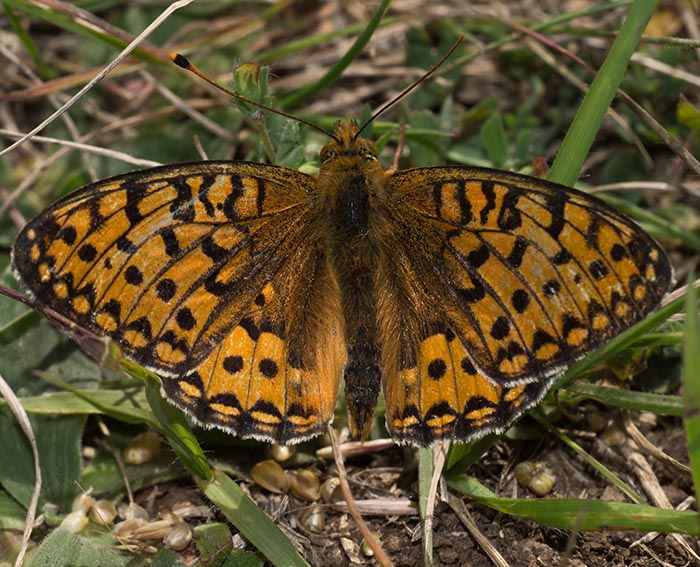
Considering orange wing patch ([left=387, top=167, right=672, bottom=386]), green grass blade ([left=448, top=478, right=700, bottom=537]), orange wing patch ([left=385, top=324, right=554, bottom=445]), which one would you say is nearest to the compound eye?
orange wing patch ([left=387, top=167, right=672, bottom=386])

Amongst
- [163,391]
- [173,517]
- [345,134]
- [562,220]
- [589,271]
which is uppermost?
[345,134]

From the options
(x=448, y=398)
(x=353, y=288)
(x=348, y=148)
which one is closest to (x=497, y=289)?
(x=448, y=398)

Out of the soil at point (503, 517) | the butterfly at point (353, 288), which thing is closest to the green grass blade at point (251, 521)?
the soil at point (503, 517)

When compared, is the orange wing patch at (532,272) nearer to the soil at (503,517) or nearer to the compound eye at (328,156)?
the compound eye at (328,156)

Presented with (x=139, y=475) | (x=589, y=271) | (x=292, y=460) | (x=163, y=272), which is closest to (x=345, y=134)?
(x=163, y=272)

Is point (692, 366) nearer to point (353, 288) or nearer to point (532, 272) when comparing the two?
point (532, 272)

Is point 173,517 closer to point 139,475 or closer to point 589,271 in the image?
point 139,475
